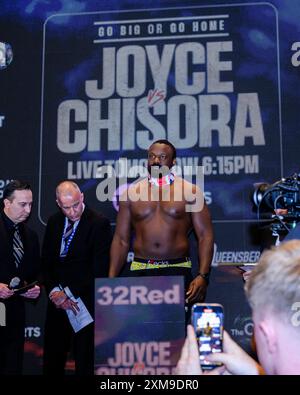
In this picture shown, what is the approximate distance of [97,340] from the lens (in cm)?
204

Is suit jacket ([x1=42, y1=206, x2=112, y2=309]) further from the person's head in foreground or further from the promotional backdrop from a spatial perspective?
the person's head in foreground

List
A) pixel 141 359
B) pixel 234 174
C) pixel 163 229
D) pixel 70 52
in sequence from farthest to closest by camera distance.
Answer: pixel 70 52, pixel 234 174, pixel 163 229, pixel 141 359

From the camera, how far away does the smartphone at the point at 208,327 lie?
134cm

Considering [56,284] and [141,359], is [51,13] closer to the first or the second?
[56,284]

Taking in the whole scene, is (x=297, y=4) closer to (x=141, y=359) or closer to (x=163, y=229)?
(x=163, y=229)

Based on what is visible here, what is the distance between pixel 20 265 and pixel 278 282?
3365 millimetres

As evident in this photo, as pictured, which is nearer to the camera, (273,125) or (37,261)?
(37,261)

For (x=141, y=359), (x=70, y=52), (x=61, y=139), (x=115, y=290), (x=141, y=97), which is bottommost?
(x=141, y=359)

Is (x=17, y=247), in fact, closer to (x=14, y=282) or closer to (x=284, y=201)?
(x=14, y=282)

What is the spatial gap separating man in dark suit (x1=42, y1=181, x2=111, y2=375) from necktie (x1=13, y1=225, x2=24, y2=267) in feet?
0.65

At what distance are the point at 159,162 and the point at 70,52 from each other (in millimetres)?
1452

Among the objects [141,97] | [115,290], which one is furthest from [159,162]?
[115,290]

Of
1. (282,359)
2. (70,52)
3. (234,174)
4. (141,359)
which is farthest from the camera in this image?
(70,52)

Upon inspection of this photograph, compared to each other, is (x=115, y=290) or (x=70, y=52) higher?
(x=70, y=52)
